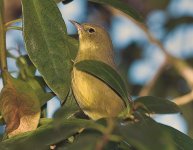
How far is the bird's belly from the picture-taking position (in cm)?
313

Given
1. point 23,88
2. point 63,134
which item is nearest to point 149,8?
point 23,88

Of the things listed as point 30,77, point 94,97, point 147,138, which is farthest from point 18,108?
point 147,138

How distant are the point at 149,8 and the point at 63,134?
4.13 m

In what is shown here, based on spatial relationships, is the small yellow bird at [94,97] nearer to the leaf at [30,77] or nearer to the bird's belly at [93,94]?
the bird's belly at [93,94]

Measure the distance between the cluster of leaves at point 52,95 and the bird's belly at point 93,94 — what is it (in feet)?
0.23

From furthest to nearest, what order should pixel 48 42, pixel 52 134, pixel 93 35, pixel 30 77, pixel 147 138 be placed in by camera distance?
pixel 93 35 < pixel 30 77 < pixel 48 42 < pixel 52 134 < pixel 147 138

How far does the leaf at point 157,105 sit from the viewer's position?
2.95 metres

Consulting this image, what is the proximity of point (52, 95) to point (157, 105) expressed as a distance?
1.68 feet

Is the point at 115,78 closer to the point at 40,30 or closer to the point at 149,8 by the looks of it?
the point at 40,30

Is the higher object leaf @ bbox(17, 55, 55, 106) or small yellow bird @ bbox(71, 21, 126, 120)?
leaf @ bbox(17, 55, 55, 106)

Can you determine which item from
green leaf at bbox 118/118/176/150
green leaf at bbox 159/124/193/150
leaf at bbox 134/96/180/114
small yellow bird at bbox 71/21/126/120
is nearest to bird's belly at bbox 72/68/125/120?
small yellow bird at bbox 71/21/126/120

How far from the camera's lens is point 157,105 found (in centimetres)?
297

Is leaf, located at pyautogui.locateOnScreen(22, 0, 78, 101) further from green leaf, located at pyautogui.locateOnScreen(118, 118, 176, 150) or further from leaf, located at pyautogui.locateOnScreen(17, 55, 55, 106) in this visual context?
green leaf, located at pyautogui.locateOnScreen(118, 118, 176, 150)

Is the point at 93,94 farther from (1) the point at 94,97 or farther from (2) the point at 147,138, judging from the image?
(2) the point at 147,138
